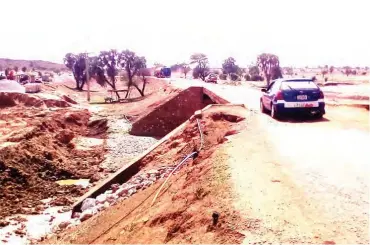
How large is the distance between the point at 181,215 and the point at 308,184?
7.03ft

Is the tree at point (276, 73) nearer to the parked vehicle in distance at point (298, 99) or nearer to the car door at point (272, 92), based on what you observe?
the car door at point (272, 92)

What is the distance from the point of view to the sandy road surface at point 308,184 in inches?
197

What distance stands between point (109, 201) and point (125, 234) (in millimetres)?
4806

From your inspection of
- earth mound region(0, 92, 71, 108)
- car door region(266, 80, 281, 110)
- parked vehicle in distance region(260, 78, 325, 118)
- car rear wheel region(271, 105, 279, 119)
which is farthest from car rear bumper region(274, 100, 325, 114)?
earth mound region(0, 92, 71, 108)

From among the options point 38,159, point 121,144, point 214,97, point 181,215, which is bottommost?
point 121,144

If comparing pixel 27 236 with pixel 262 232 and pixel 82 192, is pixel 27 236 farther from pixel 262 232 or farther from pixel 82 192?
pixel 262 232

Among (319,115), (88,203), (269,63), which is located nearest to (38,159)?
(88,203)

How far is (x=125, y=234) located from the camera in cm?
662

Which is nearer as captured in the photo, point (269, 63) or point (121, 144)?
point (121, 144)

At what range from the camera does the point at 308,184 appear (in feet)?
22.2

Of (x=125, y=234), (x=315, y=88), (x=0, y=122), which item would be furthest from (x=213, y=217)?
(x=0, y=122)

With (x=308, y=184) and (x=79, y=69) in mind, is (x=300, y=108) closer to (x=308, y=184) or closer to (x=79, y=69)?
(x=308, y=184)

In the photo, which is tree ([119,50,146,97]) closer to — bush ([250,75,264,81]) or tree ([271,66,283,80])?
tree ([271,66,283,80])

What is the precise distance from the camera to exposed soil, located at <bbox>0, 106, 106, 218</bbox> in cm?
1428
